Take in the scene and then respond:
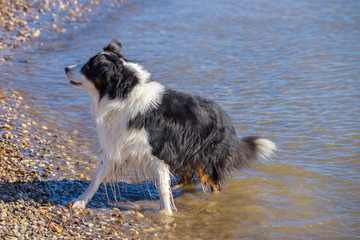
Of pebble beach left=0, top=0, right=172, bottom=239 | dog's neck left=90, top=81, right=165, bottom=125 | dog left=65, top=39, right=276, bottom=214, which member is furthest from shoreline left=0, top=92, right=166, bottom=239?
dog's neck left=90, top=81, right=165, bottom=125

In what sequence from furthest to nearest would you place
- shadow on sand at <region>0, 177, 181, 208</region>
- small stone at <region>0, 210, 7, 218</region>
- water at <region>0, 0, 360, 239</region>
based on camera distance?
1. water at <region>0, 0, 360, 239</region>
2. shadow on sand at <region>0, 177, 181, 208</region>
3. small stone at <region>0, 210, 7, 218</region>

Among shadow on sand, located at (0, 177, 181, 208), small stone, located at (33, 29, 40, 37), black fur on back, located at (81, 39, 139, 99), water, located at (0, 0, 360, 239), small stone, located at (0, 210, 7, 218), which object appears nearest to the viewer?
small stone, located at (0, 210, 7, 218)

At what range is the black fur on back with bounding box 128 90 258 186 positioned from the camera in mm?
4375

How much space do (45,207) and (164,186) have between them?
1126mm

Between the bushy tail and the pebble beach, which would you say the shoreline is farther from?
the bushy tail

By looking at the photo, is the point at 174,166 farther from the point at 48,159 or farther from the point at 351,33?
the point at 351,33

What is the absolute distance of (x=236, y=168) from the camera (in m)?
5.07

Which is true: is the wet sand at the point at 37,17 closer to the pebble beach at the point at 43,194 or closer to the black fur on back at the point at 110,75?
the pebble beach at the point at 43,194

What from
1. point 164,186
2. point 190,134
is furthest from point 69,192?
point 190,134

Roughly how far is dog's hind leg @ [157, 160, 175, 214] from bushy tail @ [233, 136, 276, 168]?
861 mm

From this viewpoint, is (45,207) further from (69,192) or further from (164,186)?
(164,186)

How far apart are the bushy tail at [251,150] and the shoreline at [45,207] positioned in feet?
4.08

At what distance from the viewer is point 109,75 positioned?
4.14 meters

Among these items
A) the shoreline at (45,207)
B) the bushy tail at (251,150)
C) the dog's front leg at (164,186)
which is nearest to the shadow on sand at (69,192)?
the shoreline at (45,207)
